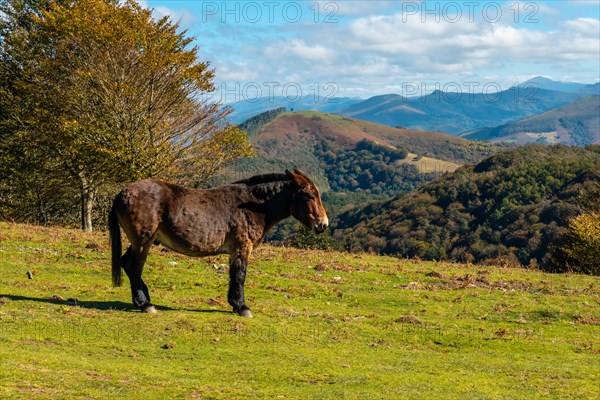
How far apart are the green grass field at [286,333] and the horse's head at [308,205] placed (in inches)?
94.6

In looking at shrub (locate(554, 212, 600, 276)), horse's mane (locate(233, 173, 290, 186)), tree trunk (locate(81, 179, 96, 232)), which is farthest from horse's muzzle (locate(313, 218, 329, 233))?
tree trunk (locate(81, 179, 96, 232))

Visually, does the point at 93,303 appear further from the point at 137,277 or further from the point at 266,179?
the point at 266,179

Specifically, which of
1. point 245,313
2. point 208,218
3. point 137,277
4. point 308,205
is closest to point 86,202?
point 137,277

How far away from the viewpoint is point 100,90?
121 feet

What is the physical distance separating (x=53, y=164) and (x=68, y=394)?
113 feet

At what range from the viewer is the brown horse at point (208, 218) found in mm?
13234

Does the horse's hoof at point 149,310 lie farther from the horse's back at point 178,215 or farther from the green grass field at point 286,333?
the horse's back at point 178,215

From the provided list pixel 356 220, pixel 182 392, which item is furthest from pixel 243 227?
pixel 356 220

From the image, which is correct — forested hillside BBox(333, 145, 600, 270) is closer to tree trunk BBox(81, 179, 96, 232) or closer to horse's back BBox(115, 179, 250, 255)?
tree trunk BBox(81, 179, 96, 232)

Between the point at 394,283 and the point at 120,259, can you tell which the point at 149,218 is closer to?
the point at 120,259

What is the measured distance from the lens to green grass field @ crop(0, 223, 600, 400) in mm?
9555

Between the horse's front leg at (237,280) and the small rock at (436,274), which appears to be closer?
the horse's front leg at (237,280)

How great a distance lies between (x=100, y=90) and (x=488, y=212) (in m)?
124

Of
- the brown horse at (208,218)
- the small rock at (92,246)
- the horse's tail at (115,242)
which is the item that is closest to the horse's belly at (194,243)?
the brown horse at (208,218)
